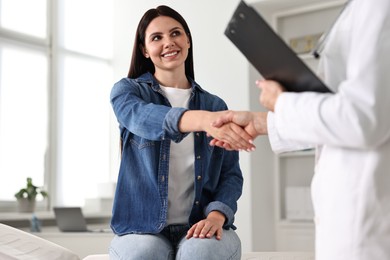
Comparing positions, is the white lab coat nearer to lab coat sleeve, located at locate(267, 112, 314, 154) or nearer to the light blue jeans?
lab coat sleeve, located at locate(267, 112, 314, 154)

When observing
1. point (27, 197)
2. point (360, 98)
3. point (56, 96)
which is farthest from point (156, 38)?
point (56, 96)

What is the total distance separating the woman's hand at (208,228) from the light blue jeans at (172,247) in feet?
0.05

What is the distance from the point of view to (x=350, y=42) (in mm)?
1109

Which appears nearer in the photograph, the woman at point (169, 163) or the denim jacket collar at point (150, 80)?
the woman at point (169, 163)

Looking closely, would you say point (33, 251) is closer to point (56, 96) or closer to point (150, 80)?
point (150, 80)

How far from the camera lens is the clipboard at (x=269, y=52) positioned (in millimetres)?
1167

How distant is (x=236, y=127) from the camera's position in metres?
1.67

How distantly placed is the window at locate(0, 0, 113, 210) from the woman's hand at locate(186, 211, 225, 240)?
335 centimetres

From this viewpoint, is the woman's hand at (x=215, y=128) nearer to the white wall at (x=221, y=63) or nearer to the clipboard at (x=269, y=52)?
the clipboard at (x=269, y=52)

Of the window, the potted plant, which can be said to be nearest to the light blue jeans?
the potted plant

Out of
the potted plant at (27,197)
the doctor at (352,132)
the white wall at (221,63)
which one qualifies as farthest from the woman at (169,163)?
the potted plant at (27,197)

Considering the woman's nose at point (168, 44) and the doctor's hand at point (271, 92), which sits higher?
the woman's nose at point (168, 44)

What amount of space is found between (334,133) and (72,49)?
15.3ft

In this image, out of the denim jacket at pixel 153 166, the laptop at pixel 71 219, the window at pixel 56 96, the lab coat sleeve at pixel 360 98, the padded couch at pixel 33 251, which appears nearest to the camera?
the lab coat sleeve at pixel 360 98
